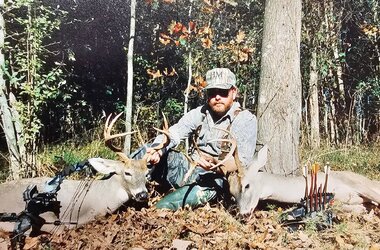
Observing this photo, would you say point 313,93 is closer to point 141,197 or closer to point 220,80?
point 220,80

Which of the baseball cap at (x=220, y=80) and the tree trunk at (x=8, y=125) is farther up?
the baseball cap at (x=220, y=80)

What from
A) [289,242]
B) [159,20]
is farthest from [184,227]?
[159,20]

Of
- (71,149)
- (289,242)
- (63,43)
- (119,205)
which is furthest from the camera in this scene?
(63,43)

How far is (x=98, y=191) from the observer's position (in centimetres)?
492

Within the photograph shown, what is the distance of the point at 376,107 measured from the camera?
11.5m

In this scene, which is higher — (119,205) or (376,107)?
(376,107)

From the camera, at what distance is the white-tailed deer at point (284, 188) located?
478cm

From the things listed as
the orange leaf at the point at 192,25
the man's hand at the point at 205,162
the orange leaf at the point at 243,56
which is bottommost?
the man's hand at the point at 205,162

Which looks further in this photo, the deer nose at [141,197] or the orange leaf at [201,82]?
the orange leaf at [201,82]

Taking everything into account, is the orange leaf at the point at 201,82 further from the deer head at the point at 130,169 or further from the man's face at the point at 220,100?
the deer head at the point at 130,169

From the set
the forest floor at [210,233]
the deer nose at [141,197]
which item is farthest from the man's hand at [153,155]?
the forest floor at [210,233]

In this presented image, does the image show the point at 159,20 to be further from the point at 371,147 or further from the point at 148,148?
the point at 148,148

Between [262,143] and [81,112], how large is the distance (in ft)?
20.5

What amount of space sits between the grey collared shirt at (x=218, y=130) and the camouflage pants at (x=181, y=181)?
25cm
